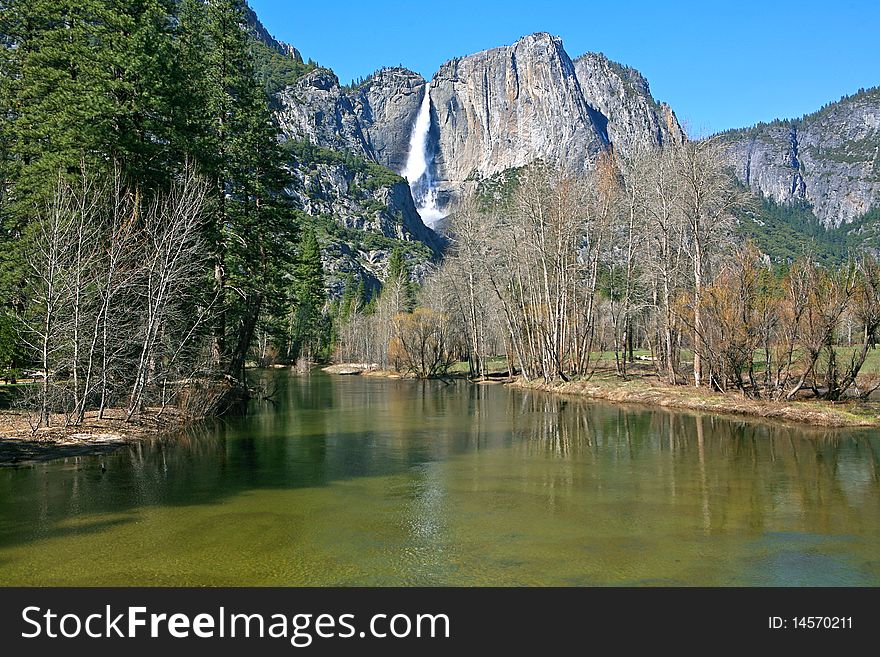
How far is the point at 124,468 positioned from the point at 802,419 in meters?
22.2

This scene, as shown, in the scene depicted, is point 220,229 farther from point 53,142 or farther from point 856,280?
point 856,280

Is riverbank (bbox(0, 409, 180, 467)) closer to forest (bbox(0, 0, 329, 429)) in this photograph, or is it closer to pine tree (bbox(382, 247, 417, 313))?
forest (bbox(0, 0, 329, 429))

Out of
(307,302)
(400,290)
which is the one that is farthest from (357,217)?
(307,302)

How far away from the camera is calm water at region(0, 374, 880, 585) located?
874 cm

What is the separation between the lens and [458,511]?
1212cm

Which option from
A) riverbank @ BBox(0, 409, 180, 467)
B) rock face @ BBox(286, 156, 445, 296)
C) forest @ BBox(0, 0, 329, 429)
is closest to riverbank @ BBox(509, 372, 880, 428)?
forest @ BBox(0, 0, 329, 429)

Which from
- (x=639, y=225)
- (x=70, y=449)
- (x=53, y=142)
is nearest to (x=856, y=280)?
(x=639, y=225)

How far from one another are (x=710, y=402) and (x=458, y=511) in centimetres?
1915

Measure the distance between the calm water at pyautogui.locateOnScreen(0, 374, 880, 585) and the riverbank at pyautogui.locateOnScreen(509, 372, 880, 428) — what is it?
197cm


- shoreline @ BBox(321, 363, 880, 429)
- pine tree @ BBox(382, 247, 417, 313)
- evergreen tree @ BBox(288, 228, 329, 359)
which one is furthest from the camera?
evergreen tree @ BBox(288, 228, 329, 359)

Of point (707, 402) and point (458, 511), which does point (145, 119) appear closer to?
point (458, 511)

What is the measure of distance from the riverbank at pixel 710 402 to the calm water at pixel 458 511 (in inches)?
77.7
